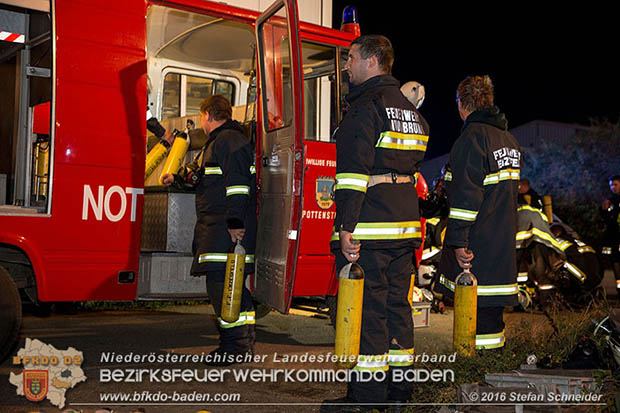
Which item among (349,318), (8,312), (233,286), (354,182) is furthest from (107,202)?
(349,318)

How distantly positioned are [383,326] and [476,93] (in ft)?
5.65

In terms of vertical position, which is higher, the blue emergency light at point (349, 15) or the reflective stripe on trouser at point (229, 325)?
the blue emergency light at point (349, 15)

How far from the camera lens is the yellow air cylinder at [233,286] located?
468 cm

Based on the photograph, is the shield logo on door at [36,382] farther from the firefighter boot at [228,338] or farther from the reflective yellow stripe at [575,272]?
the reflective yellow stripe at [575,272]

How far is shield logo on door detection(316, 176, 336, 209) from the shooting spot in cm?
528

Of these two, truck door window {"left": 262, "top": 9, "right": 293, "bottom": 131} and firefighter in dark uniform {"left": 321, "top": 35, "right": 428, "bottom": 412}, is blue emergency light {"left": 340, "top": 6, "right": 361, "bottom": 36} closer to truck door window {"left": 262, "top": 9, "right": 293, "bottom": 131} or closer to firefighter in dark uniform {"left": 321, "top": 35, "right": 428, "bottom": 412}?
truck door window {"left": 262, "top": 9, "right": 293, "bottom": 131}

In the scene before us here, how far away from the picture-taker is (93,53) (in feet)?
14.9

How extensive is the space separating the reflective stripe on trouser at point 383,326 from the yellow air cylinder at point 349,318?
0.17 m

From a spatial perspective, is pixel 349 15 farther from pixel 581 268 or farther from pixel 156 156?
pixel 581 268

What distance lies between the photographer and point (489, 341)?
4141 millimetres

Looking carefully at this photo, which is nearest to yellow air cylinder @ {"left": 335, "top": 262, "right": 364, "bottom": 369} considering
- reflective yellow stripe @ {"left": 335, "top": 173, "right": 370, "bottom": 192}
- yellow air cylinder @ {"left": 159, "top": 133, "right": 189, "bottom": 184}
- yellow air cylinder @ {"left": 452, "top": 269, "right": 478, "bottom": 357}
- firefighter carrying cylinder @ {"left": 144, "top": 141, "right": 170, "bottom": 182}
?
reflective yellow stripe @ {"left": 335, "top": 173, "right": 370, "bottom": 192}

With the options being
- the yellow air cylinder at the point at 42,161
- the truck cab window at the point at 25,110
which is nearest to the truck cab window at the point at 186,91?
the truck cab window at the point at 25,110

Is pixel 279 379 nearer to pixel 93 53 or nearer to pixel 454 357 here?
pixel 454 357

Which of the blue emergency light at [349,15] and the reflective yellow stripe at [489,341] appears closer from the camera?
the reflective yellow stripe at [489,341]
